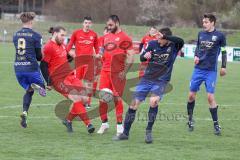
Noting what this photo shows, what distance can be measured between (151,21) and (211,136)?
64733 millimetres

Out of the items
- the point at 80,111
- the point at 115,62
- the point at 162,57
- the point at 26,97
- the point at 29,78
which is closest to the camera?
the point at 162,57

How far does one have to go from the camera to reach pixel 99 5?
73.8 meters

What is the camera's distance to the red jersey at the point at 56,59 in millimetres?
11312

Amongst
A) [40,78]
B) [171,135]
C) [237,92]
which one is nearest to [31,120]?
[40,78]

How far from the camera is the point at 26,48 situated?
11.6 metres

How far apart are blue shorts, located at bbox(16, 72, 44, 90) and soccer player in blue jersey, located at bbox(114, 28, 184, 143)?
84.9 inches

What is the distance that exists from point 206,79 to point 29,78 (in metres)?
3.28

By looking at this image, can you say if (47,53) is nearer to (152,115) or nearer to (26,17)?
(26,17)

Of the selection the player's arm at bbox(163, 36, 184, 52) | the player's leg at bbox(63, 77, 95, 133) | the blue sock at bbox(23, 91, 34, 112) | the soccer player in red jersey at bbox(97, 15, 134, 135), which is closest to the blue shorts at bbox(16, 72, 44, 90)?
the blue sock at bbox(23, 91, 34, 112)

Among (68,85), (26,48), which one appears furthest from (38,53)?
(68,85)

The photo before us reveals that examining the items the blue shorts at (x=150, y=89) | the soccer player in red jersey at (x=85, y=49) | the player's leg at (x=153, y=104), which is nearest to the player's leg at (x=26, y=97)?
the blue shorts at (x=150, y=89)

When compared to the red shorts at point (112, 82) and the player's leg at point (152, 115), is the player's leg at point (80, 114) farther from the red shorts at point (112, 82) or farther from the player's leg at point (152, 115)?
the player's leg at point (152, 115)

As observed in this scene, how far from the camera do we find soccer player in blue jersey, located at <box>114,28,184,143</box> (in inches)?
409

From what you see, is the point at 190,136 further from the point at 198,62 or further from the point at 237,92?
the point at 237,92
